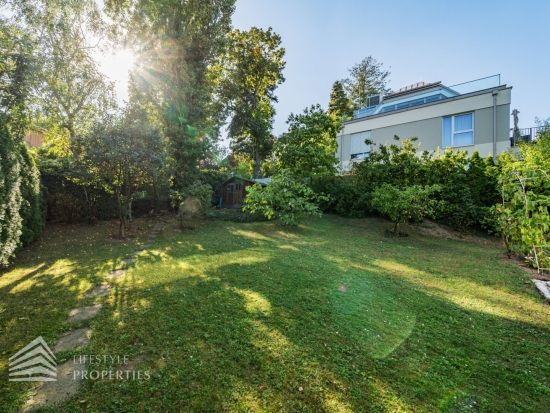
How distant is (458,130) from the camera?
13461 millimetres

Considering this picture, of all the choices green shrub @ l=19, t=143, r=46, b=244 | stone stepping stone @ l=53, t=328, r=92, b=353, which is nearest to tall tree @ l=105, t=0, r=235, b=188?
green shrub @ l=19, t=143, r=46, b=244

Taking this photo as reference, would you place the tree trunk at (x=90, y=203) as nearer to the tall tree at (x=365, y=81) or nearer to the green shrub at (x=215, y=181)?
the green shrub at (x=215, y=181)

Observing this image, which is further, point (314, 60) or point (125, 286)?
point (314, 60)

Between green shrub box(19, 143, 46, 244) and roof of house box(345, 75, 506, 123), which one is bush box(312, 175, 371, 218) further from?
green shrub box(19, 143, 46, 244)

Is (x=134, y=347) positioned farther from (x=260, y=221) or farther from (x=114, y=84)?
(x=114, y=84)

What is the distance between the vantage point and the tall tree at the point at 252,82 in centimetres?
2150

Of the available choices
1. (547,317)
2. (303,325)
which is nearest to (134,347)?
(303,325)

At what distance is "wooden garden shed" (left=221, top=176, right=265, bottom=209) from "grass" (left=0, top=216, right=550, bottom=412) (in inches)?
517

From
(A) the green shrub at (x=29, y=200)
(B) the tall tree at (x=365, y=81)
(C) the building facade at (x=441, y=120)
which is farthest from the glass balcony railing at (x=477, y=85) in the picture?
(A) the green shrub at (x=29, y=200)

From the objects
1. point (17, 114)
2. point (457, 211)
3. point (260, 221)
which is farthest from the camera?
point (260, 221)

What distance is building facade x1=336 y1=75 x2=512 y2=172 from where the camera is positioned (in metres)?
12.2

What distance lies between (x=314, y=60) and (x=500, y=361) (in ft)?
45.3

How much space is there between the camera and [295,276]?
4.51 meters

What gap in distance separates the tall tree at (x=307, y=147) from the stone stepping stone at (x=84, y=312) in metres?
10.5
